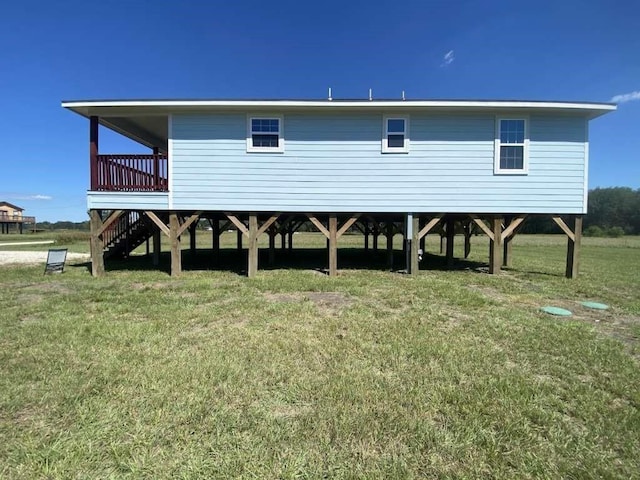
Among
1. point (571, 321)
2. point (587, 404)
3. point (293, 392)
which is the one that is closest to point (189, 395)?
point (293, 392)

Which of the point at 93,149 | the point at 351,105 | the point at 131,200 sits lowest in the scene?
the point at 131,200

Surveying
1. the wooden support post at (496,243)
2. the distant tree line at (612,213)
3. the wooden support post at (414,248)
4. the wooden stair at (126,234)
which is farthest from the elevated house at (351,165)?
the distant tree line at (612,213)

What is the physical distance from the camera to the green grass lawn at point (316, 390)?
2291mm

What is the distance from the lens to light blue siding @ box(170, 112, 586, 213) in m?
9.40

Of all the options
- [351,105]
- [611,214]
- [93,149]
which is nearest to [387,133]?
[351,105]

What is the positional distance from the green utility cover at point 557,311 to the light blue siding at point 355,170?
3771 millimetres

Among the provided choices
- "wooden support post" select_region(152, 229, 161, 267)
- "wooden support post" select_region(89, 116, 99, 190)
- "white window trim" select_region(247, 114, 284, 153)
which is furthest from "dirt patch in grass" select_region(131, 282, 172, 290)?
"white window trim" select_region(247, 114, 284, 153)

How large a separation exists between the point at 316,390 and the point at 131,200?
848cm

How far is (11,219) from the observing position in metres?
53.2

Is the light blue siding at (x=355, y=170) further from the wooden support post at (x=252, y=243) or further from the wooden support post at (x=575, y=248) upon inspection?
the wooden support post at (x=575, y=248)

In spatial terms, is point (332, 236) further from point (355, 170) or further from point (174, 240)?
point (174, 240)

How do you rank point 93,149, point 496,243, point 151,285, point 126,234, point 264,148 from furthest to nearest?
point 126,234
point 496,243
point 264,148
point 93,149
point 151,285

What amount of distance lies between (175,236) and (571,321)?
356 inches

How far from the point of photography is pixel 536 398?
3096 millimetres
